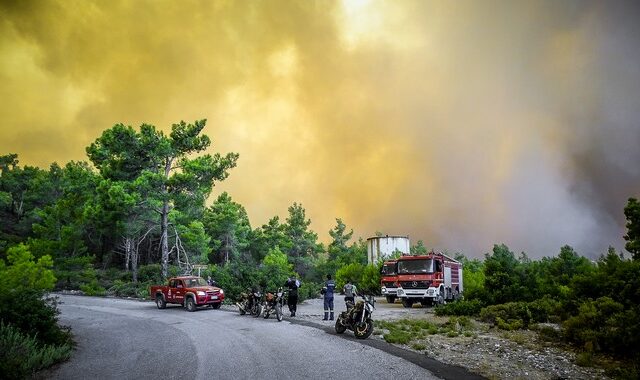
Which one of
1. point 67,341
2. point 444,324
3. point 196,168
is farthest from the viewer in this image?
point 196,168

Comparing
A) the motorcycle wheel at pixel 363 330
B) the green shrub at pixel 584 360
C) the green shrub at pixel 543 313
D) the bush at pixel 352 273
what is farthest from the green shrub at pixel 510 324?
the bush at pixel 352 273

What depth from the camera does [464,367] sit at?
8.73m

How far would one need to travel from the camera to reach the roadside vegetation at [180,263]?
10.9 metres

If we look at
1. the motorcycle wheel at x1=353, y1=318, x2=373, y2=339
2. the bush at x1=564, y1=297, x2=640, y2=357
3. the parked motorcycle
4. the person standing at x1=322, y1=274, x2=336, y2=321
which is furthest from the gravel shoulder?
the parked motorcycle

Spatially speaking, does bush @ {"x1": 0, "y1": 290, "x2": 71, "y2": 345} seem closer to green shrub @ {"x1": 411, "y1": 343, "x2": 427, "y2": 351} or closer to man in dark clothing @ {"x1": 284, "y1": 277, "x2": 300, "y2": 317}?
man in dark clothing @ {"x1": 284, "y1": 277, "x2": 300, "y2": 317}

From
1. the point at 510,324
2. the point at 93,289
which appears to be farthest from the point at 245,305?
the point at 93,289

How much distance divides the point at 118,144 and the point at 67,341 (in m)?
25.1

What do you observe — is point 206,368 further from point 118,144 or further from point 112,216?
point 112,216

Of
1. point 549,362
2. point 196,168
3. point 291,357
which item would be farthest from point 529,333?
point 196,168

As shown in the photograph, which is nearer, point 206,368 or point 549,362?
point 206,368

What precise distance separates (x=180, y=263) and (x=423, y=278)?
22811mm

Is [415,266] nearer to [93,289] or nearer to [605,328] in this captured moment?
[605,328]

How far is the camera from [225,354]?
9.81m

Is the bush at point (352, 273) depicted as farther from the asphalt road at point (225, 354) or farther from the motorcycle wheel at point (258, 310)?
the asphalt road at point (225, 354)
